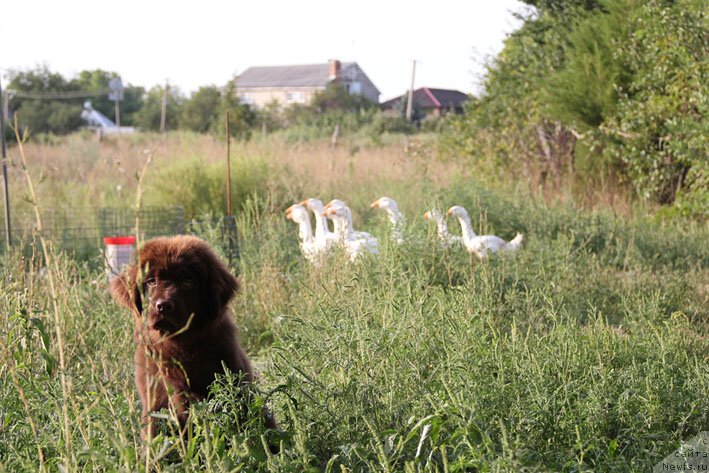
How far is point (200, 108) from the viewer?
135ft

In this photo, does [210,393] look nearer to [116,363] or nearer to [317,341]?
[317,341]

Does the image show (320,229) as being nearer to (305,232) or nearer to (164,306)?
(305,232)

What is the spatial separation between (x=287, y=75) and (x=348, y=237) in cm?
6263

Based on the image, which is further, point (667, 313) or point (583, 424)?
point (667, 313)

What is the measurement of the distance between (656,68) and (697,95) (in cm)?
133

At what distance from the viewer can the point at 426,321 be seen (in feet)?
12.4

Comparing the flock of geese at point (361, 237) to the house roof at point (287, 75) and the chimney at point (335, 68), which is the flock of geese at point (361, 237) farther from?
the chimney at point (335, 68)

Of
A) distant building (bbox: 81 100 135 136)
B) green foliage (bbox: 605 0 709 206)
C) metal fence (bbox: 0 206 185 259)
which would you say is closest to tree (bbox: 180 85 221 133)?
distant building (bbox: 81 100 135 136)

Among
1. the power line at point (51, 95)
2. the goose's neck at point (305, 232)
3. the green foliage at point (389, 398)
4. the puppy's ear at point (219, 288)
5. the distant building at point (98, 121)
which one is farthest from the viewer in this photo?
the distant building at point (98, 121)

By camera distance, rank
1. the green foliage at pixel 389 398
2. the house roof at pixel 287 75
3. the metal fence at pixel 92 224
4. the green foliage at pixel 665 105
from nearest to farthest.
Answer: the green foliage at pixel 389 398, the metal fence at pixel 92 224, the green foliage at pixel 665 105, the house roof at pixel 287 75

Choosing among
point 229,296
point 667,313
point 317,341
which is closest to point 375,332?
point 317,341

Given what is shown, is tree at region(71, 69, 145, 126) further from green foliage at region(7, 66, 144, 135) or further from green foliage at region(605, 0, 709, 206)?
green foliage at region(605, 0, 709, 206)

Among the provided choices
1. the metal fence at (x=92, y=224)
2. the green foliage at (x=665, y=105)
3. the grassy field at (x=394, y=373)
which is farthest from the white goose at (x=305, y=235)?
the green foliage at (x=665, y=105)

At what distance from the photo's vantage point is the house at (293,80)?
65188mm
